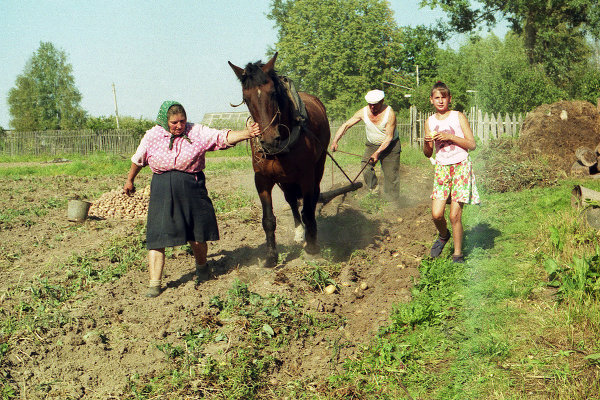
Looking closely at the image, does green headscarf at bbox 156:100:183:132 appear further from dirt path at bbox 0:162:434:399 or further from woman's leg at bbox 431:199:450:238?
woman's leg at bbox 431:199:450:238

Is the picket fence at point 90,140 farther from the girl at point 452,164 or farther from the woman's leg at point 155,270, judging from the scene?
the woman's leg at point 155,270

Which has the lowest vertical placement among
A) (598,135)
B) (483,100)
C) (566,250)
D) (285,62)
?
(566,250)

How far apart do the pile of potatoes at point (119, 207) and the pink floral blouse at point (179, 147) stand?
12.7ft

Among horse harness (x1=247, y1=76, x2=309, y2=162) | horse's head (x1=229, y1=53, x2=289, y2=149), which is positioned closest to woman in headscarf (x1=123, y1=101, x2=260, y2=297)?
horse's head (x1=229, y1=53, x2=289, y2=149)

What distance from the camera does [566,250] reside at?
4707 millimetres

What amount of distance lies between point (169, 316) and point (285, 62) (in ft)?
152

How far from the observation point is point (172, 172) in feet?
17.3

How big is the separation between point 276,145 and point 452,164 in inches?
65.5

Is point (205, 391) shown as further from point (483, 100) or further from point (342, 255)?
point (483, 100)

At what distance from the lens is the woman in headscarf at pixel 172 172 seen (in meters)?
5.21

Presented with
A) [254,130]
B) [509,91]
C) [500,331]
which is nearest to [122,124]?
[509,91]

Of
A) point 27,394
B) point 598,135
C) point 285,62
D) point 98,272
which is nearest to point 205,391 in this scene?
point 27,394

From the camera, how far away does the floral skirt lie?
516 centimetres

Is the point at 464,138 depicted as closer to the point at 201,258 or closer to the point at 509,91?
the point at 201,258
